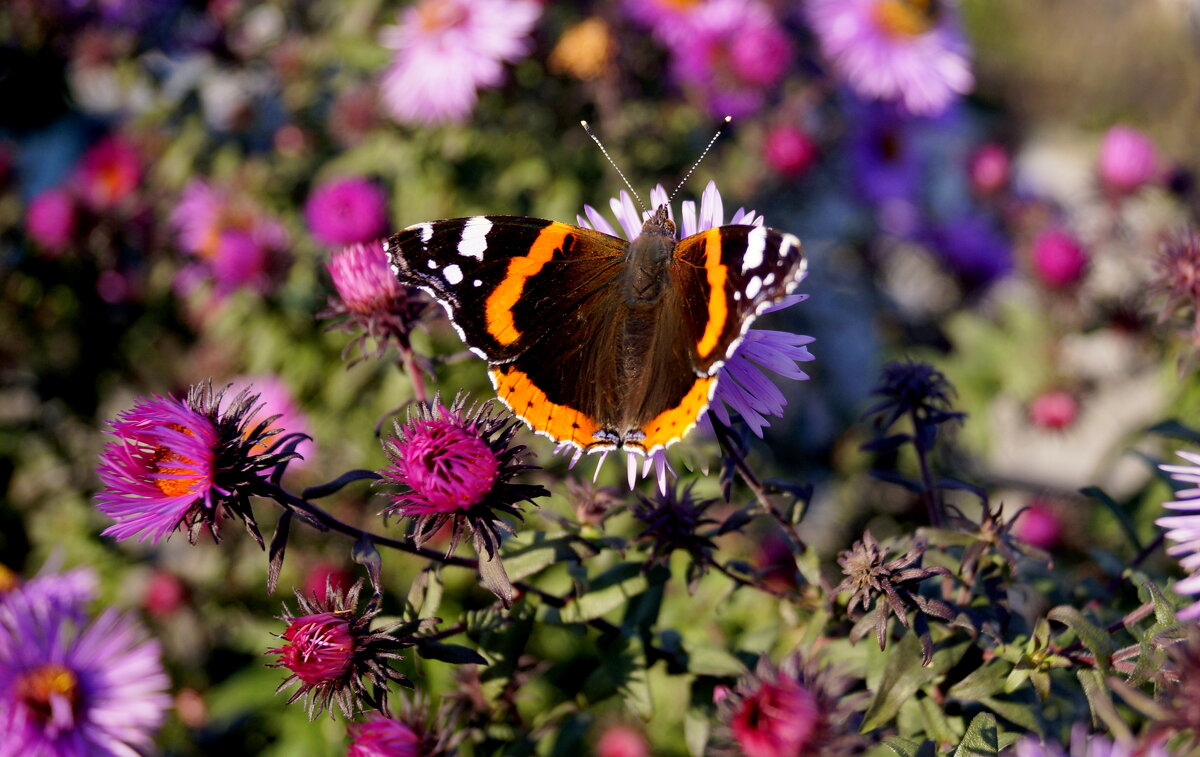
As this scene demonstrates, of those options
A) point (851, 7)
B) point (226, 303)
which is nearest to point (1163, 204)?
point (851, 7)

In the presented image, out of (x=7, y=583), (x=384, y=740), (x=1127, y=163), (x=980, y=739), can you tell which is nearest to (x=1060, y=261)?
(x=1127, y=163)

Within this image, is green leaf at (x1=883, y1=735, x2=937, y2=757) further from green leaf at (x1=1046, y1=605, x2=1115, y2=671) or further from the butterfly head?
the butterfly head

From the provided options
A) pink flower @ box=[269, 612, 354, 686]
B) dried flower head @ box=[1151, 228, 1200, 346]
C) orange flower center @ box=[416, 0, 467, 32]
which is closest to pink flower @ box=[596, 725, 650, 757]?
pink flower @ box=[269, 612, 354, 686]

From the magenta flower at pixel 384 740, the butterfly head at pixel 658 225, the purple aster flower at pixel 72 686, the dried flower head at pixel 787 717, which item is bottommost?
the purple aster flower at pixel 72 686

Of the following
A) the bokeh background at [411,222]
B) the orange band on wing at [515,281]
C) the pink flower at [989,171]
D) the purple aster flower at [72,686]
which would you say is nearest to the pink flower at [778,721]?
the orange band on wing at [515,281]

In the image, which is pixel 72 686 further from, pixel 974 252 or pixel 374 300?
pixel 974 252

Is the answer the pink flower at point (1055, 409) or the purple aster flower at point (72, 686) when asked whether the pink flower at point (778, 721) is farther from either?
the pink flower at point (1055, 409)
